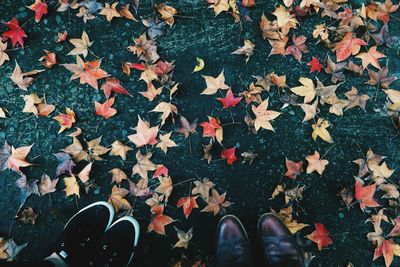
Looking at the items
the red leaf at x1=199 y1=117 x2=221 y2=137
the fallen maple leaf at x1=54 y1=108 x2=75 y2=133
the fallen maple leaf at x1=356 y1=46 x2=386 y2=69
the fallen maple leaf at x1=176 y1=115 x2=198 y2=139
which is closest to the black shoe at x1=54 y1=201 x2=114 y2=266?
the fallen maple leaf at x1=54 y1=108 x2=75 y2=133

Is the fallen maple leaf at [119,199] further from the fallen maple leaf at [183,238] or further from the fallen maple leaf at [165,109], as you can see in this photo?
the fallen maple leaf at [165,109]

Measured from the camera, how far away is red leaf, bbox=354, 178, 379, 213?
8.10ft

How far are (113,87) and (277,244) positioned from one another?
155cm

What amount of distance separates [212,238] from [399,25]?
205 centimetres

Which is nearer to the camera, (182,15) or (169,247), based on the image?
(169,247)

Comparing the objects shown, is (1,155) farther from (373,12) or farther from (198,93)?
(373,12)

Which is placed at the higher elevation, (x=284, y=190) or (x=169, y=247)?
(x=284, y=190)

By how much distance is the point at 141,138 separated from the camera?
253 cm

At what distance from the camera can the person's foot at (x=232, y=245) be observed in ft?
7.75

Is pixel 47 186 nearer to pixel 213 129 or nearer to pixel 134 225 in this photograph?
pixel 134 225

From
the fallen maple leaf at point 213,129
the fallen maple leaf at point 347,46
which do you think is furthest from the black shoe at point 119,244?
the fallen maple leaf at point 347,46

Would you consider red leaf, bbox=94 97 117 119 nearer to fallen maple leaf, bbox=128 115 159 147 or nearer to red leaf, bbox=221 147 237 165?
fallen maple leaf, bbox=128 115 159 147

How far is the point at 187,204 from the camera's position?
97.6 inches

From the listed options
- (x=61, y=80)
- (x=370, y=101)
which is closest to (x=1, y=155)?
(x=61, y=80)
